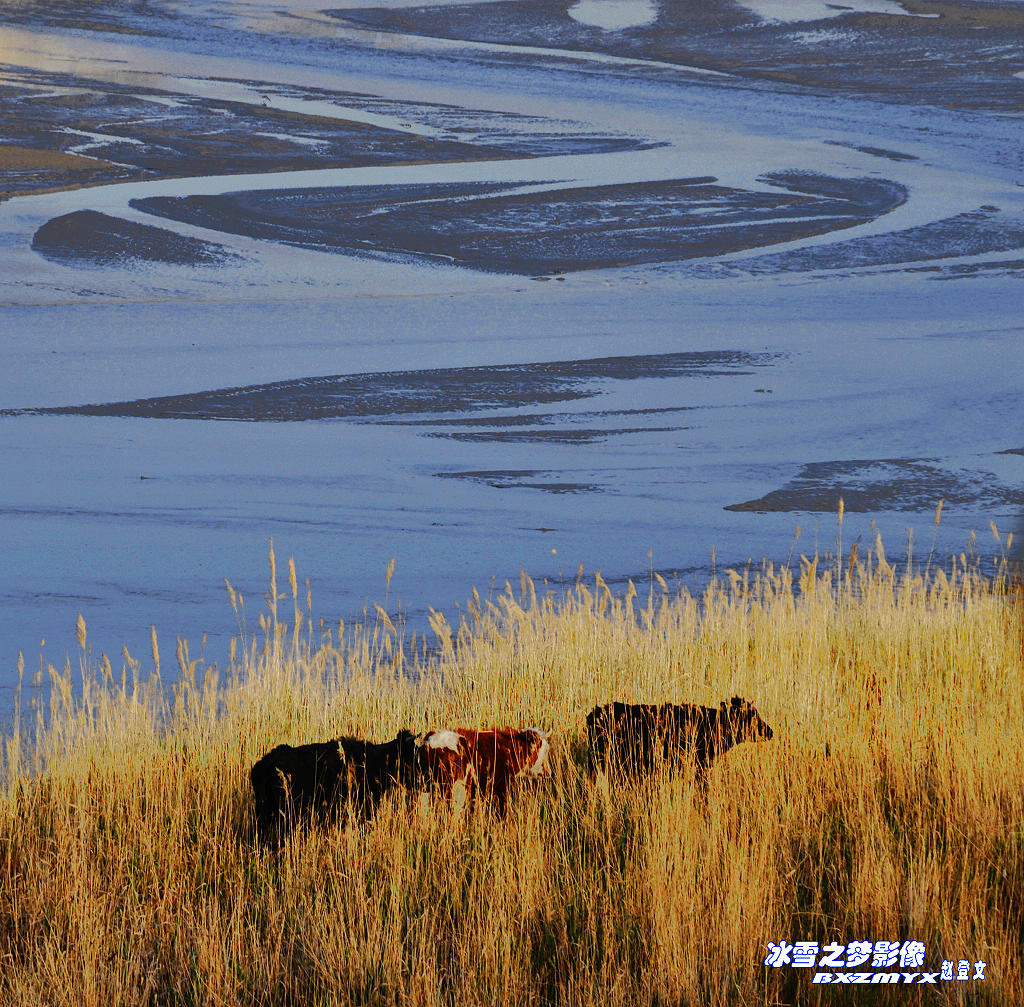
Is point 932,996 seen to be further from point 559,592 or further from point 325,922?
point 559,592

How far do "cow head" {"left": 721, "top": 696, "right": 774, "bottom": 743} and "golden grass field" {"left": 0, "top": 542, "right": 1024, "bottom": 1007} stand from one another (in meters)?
0.05

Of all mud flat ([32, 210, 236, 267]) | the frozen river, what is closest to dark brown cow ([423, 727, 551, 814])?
the frozen river

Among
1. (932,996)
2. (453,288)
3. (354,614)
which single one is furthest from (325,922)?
(453,288)

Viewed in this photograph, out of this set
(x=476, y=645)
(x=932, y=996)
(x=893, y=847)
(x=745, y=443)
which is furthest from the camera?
(x=745, y=443)

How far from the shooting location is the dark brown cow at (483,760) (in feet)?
15.3

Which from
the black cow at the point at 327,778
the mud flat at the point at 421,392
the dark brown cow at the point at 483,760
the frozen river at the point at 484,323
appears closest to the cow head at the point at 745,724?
the dark brown cow at the point at 483,760

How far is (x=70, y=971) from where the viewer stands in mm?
3842

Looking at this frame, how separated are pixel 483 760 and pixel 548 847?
397 millimetres

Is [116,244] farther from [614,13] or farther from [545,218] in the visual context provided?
[614,13]

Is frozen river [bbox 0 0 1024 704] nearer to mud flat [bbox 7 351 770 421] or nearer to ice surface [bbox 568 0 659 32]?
mud flat [bbox 7 351 770 421]

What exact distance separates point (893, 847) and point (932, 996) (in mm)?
747

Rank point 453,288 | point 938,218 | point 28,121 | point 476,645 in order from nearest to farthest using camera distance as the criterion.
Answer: point 476,645, point 453,288, point 938,218, point 28,121

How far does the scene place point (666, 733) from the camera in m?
4.88

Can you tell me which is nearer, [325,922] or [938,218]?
[325,922]
